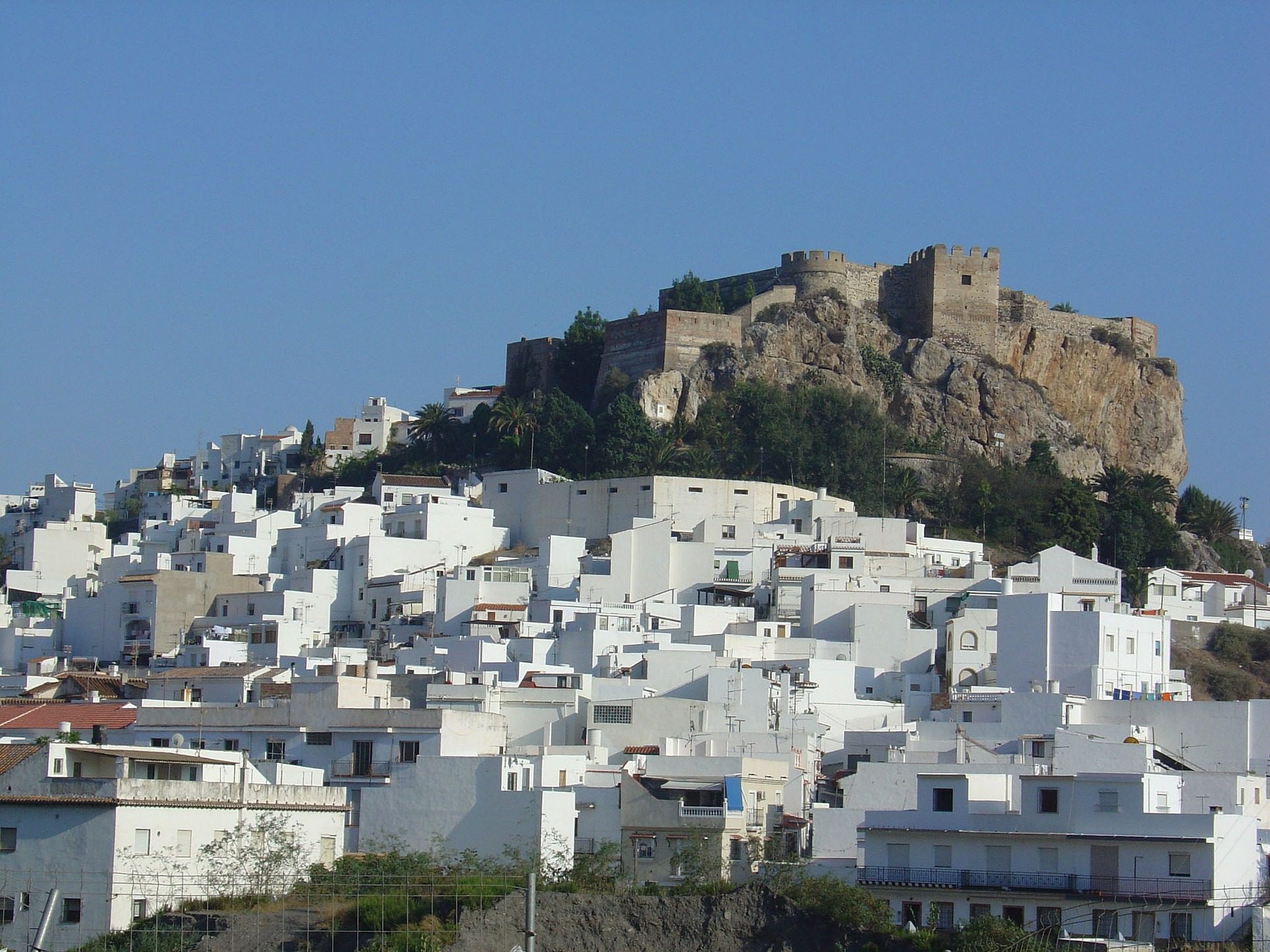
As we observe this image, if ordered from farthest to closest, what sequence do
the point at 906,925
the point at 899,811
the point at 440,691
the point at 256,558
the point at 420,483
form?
the point at 420,483 → the point at 256,558 → the point at 440,691 → the point at 899,811 → the point at 906,925

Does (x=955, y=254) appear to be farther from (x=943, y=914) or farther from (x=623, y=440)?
(x=943, y=914)

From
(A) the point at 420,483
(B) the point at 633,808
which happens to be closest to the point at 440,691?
(B) the point at 633,808

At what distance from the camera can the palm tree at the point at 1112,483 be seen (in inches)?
2992

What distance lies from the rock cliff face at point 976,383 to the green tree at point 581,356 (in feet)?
18.6

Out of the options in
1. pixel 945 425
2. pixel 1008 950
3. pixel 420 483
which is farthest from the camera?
pixel 945 425

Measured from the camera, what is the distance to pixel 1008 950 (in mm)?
28609

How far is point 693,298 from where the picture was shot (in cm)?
8525

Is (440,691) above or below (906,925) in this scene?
above

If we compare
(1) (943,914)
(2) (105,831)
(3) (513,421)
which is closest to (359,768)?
(2) (105,831)

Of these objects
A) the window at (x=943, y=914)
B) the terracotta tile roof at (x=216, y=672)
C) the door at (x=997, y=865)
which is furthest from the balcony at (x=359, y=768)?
the door at (x=997, y=865)

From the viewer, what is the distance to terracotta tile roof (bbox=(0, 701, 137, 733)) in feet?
133

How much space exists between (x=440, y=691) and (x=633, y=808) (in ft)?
27.1

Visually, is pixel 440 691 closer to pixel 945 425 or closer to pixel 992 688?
pixel 992 688

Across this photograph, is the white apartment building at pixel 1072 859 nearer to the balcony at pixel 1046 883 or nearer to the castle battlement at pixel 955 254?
the balcony at pixel 1046 883
